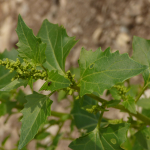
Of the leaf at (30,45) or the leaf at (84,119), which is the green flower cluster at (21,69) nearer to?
the leaf at (30,45)

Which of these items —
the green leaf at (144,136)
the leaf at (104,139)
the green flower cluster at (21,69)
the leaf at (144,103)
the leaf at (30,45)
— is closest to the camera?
the green flower cluster at (21,69)

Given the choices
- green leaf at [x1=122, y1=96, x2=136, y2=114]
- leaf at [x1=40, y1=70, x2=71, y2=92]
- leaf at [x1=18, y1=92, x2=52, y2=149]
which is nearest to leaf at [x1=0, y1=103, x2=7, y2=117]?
leaf at [x1=18, y1=92, x2=52, y2=149]

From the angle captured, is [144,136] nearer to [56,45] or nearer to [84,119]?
[84,119]

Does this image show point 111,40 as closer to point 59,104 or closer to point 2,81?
point 59,104

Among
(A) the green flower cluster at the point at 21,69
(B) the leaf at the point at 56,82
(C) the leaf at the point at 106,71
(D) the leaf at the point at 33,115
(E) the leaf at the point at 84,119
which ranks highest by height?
(A) the green flower cluster at the point at 21,69

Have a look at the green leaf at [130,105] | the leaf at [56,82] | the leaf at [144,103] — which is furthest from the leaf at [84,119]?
the leaf at [56,82]

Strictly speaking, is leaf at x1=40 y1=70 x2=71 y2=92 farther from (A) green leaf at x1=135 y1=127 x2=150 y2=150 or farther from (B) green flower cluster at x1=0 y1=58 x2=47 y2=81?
(A) green leaf at x1=135 y1=127 x2=150 y2=150

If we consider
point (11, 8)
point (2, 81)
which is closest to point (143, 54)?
point (2, 81)
